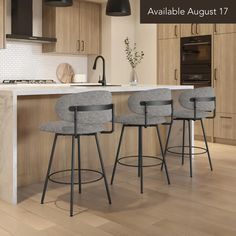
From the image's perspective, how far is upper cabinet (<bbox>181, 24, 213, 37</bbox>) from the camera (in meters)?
6.07

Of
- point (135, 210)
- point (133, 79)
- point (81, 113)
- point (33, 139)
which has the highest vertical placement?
point (133, 79)

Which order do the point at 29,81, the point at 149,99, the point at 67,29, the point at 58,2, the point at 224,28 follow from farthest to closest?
the point at 67,29 < the point at 29,81 < the point at 224,28 < the point at 58,2 < the point at 149,99

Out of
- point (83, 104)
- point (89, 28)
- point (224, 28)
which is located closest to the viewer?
point (83, 104)

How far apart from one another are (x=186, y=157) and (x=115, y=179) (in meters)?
1.36

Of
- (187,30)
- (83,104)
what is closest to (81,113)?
(83,104)

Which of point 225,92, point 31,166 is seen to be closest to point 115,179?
point 31,166

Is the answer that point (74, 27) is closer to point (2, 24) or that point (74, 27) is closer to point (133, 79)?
point (2, 24)

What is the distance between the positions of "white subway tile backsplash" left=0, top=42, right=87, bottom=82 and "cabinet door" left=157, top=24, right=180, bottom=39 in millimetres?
1543

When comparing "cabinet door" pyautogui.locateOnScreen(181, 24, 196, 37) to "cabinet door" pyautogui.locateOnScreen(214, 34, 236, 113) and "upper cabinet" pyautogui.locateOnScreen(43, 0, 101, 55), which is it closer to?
"cabinet door" pyautogui.locateOnScreen(214, 34, 236, 113)

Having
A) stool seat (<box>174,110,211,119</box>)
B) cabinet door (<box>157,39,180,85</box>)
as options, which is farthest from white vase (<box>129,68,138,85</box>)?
stool seat (<box>174,110,211,119</box>)

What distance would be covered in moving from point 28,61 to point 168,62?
2.26 metres

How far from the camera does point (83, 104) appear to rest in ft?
9.47

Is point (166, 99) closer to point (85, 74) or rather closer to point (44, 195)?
point (44, 195)

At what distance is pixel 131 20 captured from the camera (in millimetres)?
7117
